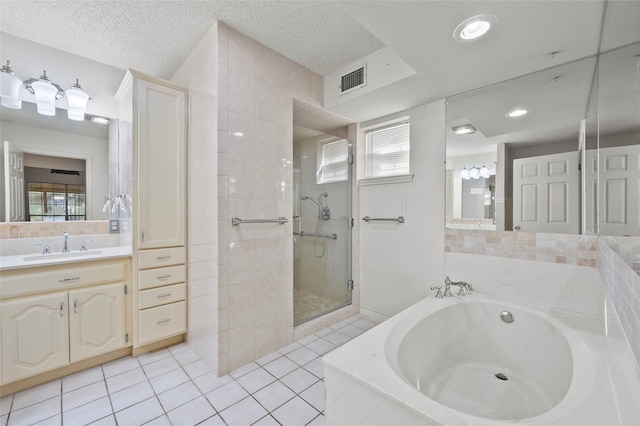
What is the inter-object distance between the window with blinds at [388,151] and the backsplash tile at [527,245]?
0.82m

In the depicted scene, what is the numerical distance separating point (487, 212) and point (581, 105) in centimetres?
87

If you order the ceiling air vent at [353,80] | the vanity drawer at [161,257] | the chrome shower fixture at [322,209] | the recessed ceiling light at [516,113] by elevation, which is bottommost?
the vanity drawer at [161,257]

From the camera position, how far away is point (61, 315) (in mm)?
1727

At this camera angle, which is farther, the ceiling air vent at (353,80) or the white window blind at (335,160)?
the white window blind at (335,160)

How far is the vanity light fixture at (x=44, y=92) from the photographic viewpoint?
6.75ft

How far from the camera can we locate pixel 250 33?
6.14 feet

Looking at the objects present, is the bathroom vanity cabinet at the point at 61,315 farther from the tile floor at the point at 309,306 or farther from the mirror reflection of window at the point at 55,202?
the tile floor at the point at 309,306

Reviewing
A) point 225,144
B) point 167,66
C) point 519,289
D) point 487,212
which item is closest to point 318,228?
point 225,144

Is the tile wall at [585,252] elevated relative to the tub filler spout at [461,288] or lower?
elevated

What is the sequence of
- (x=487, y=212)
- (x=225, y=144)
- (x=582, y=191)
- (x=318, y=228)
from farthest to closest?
(x=318, y=228) → (x=487, y=212) → (x=225, y=144) → (x=582, y=191)

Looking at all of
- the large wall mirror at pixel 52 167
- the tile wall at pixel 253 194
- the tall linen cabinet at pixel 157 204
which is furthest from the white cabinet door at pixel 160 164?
the large wall mirror at pixel 52 167

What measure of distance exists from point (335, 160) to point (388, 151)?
59cm

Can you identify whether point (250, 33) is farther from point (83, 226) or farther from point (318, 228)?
Answer: point (83, 226)

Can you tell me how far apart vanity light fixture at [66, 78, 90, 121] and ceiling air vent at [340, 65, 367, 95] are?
7.54 ft
